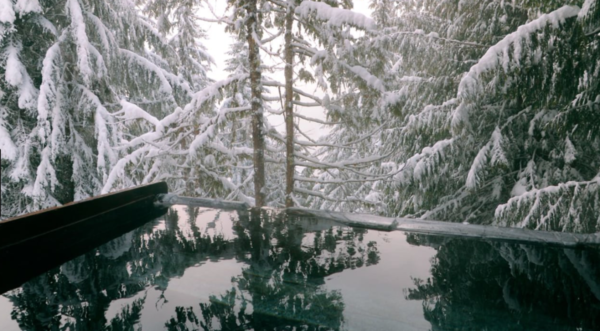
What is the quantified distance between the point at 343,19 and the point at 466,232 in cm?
588

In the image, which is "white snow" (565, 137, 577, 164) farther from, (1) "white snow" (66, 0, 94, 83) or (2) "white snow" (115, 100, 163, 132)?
(1) "white snow" (66, 0, 94, 83)

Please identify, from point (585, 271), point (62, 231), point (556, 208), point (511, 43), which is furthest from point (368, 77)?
point (62, 231)

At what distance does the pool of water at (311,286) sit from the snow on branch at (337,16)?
5.74 metres

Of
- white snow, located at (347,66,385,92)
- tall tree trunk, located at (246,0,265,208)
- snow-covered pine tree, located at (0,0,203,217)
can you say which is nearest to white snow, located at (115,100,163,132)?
snow-covered pine tree, located at (0,0,203,217)

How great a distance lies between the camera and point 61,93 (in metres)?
8.49

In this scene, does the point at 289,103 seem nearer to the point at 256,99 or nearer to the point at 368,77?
the point at 256,99

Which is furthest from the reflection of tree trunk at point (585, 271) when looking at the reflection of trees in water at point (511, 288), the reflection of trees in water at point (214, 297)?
the reflection of trees in water at point (214, 297)

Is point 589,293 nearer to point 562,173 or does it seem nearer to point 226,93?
point 562,173

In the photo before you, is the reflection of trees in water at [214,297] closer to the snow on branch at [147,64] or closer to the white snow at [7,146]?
the white snow at [7,146]

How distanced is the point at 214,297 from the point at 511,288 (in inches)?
62.6

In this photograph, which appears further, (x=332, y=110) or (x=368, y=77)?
(x=332, y=110)

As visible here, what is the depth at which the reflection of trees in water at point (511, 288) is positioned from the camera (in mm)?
1513

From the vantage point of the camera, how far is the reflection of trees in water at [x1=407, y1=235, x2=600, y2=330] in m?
1.51

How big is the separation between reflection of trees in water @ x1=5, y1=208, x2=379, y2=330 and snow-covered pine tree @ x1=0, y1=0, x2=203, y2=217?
680 centimetres
